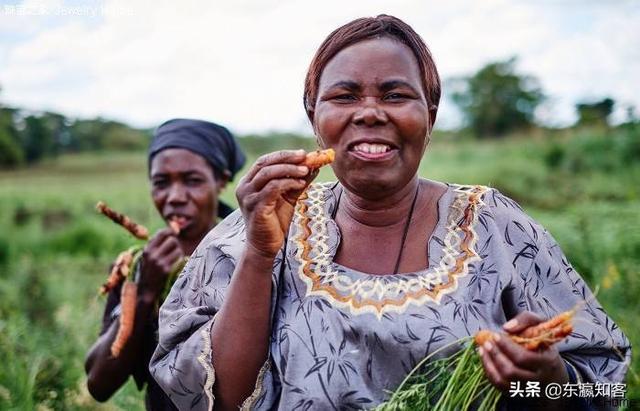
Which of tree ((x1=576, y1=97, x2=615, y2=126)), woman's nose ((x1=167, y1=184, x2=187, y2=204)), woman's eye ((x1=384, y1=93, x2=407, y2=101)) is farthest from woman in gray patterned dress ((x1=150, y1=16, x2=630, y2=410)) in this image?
tree ((x1=576, y1=97, x2=615, y2=126))

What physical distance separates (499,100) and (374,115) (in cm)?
3430

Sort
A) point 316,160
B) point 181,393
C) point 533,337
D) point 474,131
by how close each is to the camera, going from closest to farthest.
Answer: point 533,337
point 316,160
point 181,393
point 474,131

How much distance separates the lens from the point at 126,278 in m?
2.98

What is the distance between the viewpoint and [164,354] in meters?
2.08

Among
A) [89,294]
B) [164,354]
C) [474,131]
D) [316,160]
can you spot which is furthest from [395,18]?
[474,131]

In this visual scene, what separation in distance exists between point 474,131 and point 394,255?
107ft

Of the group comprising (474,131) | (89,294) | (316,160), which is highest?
(474,131)

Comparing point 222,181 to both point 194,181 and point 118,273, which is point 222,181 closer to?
point 194,181

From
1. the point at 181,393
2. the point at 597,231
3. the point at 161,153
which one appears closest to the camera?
the point at 181,393

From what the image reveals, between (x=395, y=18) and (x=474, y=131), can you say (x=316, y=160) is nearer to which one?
(x=395, y=18)

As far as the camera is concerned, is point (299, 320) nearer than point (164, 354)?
Yes

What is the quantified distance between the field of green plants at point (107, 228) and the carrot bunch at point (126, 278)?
51cm

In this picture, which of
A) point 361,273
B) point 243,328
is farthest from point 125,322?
Result: point 361,273

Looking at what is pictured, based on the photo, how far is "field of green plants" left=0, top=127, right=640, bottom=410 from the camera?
401 cm
